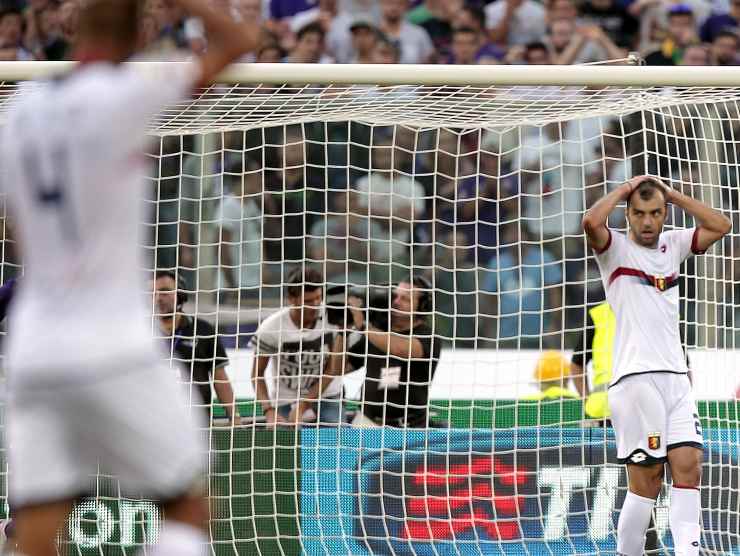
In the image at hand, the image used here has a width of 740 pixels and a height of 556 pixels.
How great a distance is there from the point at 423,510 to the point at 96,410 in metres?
5.20

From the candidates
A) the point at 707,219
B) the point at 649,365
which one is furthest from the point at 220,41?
the point at 707,219

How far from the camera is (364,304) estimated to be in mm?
8719

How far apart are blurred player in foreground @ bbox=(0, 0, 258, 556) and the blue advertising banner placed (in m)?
4.80

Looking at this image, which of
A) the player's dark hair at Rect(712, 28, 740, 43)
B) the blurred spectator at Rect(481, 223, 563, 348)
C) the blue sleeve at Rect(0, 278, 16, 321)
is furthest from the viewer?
the player's dark hair at Rect(712, 28, 740, 43)

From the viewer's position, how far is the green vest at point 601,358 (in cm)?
845

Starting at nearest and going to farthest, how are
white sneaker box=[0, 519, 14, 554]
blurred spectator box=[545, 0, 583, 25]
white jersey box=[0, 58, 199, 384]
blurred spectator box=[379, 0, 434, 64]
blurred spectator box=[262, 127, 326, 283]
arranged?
white jersey box=[0, 58, 199, 384], white sneaker box=[0, 519, 14, 554], blurred spectator box=[262, 127, 326, 283], blurred spectator box=[379, 0, 434, 64], blurred spectator box=[545, 0, 583, 25]

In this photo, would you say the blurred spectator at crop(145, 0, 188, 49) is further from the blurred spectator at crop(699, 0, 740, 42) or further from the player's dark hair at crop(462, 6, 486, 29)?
the blurred spectator at crop(699, 0, 740, 42)

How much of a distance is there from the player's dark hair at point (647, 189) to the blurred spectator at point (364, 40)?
5.16 metres

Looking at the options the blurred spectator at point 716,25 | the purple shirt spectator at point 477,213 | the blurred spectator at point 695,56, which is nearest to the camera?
the purple shirt spectator at point 477,213

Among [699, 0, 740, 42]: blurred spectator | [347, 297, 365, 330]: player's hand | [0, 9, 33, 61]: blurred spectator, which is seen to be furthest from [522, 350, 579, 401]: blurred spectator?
[0, 9, 33, 61]: blurred spectator

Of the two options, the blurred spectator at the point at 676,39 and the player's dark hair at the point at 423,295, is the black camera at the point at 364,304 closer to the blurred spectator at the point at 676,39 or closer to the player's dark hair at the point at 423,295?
the player's dark hair at the point at 423,295

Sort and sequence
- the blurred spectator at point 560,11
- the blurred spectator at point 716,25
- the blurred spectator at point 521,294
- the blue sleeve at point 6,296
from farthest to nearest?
the blurred spectator at point 716,25 < the blurred spectator at point 560,11 < the blurred spectator at point 521,294 < the blue sleeve at point 6,296

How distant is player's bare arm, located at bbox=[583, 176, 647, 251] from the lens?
22.6 feet

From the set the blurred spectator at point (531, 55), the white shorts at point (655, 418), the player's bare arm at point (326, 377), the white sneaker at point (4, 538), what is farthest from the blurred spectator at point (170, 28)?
the white shorts at point (655, 418)
